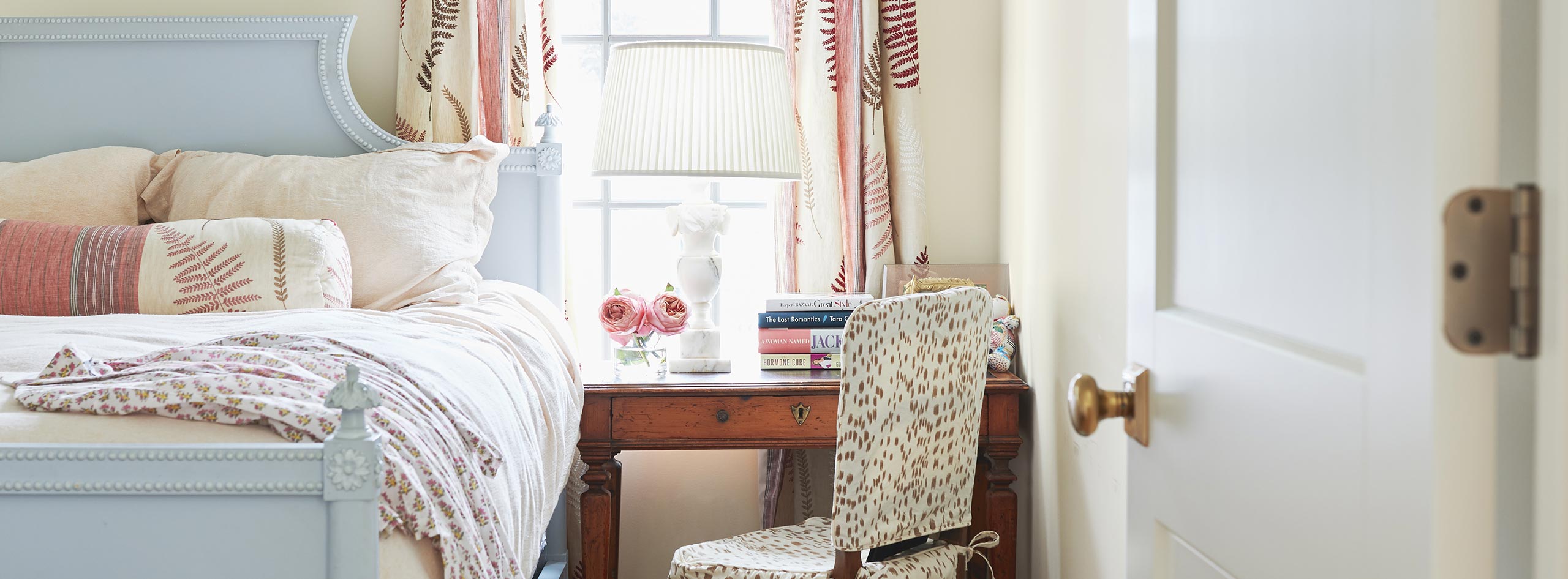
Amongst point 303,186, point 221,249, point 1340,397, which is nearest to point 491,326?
point 221,249

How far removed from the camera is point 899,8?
2.41m

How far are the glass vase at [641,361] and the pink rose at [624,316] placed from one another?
54 millimetres

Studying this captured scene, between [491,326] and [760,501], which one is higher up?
[491,326]

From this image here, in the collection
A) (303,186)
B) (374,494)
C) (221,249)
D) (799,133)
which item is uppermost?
(799,133)

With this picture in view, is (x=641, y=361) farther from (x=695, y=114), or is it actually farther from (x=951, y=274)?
(x=951, y=274)

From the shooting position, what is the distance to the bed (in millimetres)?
892

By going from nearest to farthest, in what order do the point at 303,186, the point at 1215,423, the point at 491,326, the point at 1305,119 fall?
1. the point at 1305,119
2. the point at 1215,423
3. the point at 491,326
4. the point at 303,186

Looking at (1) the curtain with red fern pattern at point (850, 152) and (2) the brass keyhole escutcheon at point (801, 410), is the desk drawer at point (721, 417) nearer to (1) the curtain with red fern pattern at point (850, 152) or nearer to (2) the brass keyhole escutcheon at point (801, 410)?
(2) the brass keyhole escutcheon at point (801, 410)

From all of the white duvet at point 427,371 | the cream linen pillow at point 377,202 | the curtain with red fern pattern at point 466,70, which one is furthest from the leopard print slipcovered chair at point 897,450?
the curtain with red fern pattern at point 466,70

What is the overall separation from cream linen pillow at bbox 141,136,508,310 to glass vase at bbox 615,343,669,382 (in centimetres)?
36

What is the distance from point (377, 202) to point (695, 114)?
26.7 inches

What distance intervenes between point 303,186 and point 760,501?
1.26 meters

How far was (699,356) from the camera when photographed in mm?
2174

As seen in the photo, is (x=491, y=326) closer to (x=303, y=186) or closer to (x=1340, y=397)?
(x=303, y=186)
